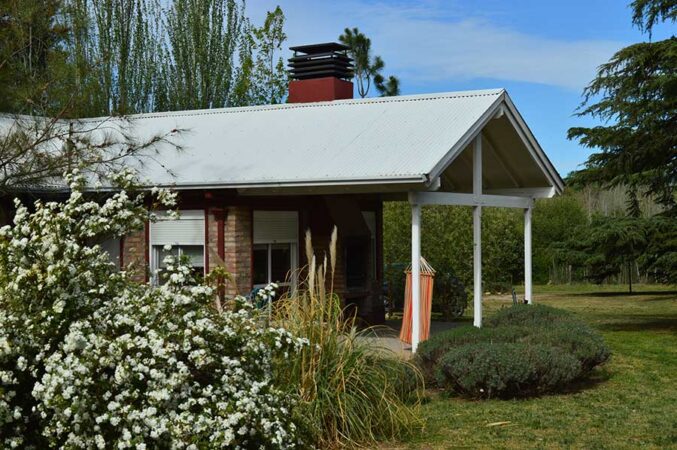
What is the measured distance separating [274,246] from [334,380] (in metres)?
7.18

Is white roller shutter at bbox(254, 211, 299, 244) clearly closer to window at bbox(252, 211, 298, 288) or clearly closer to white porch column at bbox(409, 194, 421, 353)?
window at bbox(252, 211, 298, 288)

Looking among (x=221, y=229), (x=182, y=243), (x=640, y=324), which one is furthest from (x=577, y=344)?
(x=640, y=324)

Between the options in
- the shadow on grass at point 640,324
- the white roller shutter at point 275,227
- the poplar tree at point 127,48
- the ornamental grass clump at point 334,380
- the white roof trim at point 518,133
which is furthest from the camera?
the poplar tree at point 127,48

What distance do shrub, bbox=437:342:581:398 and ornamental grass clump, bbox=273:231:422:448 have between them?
1.81 metres

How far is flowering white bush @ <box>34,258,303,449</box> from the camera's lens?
5617 mm

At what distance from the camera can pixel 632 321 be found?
68.5 feet

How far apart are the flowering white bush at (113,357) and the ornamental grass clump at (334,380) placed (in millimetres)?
1068

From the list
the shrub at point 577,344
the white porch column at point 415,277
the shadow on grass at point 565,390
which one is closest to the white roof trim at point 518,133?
the white porch column at point 415,277

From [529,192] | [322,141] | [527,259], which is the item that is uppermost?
[322,141]

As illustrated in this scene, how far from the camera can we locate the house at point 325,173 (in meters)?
13.0

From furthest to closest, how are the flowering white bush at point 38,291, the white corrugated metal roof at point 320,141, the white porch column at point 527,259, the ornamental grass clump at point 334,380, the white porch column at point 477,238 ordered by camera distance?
Result: the white porch column at point 527,259 → the white porch column at point 477,238 → the white corrugated metal roof at point 320,141 → the ornamental grass clump at point 334,380 → the flowering white bush at point 38,291

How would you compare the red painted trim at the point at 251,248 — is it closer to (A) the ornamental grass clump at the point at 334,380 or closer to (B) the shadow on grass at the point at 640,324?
(A) the ornamental grass clump at the point at 334,380

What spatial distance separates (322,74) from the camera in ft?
58.4

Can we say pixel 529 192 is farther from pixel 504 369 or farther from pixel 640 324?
pixel 504 369
